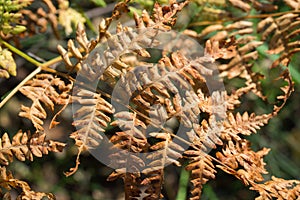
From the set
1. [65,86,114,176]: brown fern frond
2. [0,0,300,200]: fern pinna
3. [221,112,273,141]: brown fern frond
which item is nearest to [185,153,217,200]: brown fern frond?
[0,0,300,200]: fern pinna

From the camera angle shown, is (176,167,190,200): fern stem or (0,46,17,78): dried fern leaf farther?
(176,167,190,200): fern stem

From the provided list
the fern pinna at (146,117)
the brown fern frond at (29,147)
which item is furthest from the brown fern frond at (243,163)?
the brown fern frond at (29,147)

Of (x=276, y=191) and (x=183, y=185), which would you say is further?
(x=183, y=185)

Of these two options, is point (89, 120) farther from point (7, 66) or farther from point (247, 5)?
point (247, 5)

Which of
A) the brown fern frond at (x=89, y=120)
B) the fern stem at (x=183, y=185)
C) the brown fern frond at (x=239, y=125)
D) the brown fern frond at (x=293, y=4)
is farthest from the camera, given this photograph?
the fern stem at (x=183, y=185)

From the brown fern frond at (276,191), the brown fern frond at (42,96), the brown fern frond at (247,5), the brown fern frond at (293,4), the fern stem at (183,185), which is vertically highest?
the brown fern frond at (293,4)

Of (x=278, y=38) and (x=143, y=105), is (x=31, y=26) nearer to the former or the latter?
(x=143, y=105)

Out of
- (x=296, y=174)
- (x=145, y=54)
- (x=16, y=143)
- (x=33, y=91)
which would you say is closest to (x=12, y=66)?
(x=33, y=91)

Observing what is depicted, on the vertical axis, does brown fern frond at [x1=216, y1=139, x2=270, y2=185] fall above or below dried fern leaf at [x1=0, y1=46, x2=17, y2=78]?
below

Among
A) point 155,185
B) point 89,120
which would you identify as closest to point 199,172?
point 155,185

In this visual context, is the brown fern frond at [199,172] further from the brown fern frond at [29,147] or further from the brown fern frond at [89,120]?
the brown fern frond at [29,147]

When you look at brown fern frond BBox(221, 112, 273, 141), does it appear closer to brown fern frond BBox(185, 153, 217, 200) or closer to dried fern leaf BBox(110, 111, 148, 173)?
brown fern frond BBox(185, 153, 217, 200)
